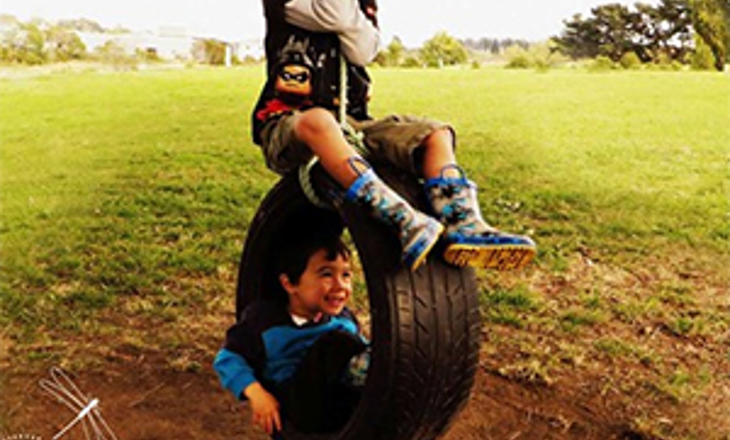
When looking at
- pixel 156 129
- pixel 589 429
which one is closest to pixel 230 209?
pixel 156 129

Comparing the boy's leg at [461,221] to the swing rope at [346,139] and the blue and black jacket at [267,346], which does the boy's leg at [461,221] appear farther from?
the blue and black jacket at [267,346]

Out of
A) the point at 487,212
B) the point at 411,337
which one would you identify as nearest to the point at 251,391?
the point at 411,337

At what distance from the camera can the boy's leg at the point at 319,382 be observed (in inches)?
112

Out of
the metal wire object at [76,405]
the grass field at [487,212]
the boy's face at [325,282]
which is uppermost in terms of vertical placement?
the boy's face at [325,282]

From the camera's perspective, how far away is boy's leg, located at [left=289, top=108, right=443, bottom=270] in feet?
7.81

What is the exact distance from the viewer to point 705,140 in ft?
24.4

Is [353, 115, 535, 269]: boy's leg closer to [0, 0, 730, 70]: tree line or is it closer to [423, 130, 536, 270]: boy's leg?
[423, 130, 536, 270]: boy's leg

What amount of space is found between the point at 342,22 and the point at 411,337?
3.06 feet

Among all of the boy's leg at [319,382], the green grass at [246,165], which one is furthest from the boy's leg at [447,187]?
the green grass at [246,165]

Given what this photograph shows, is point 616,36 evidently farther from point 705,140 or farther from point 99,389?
point 99,389

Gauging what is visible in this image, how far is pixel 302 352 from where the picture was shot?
9.71ft

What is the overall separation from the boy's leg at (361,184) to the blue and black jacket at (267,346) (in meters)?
0.59

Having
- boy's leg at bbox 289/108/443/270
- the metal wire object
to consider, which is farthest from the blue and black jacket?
the metal wire object

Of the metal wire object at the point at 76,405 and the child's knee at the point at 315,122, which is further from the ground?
the child's knee at the point at 315,122
